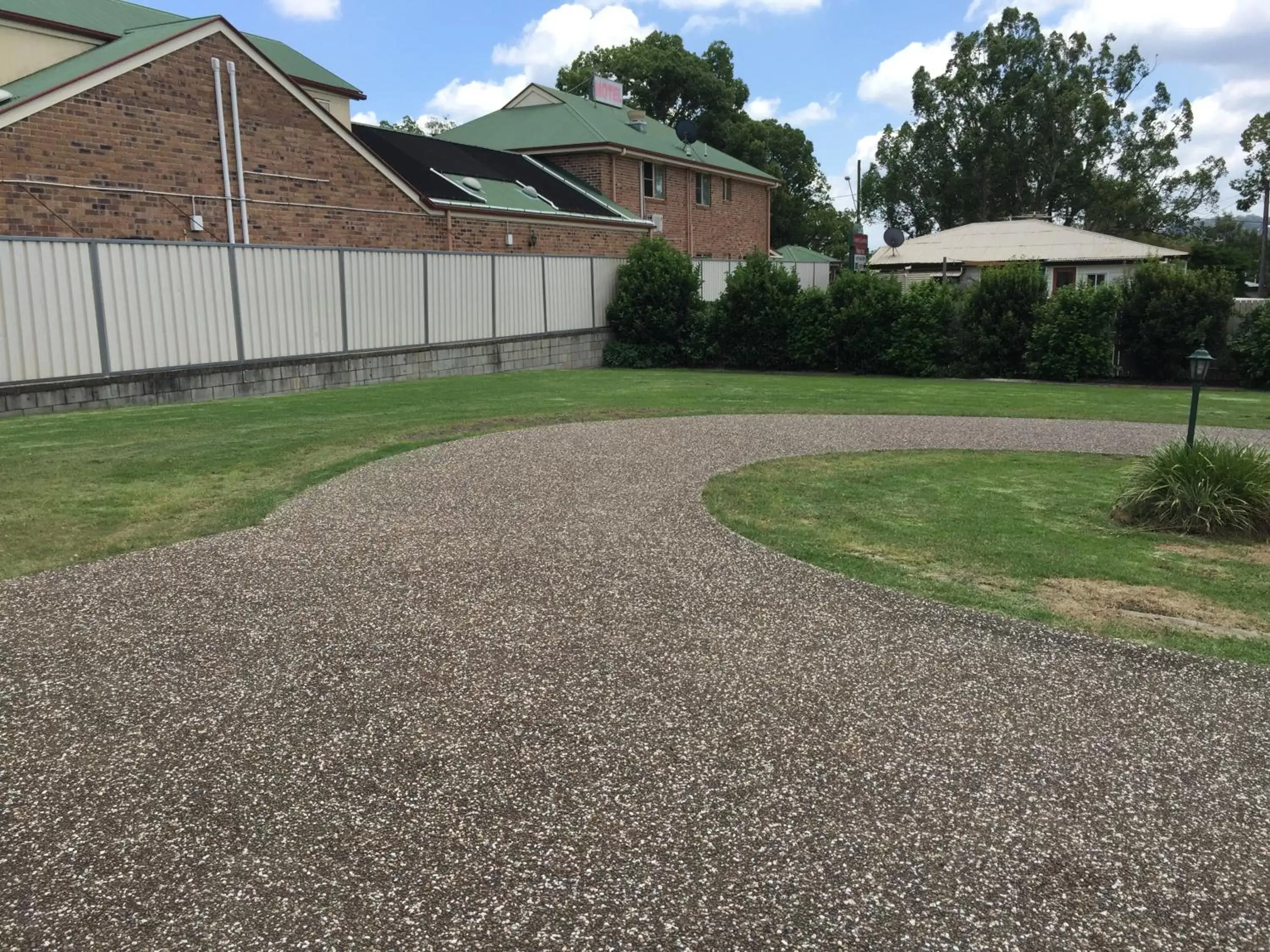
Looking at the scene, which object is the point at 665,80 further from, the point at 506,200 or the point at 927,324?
the point at 927,324

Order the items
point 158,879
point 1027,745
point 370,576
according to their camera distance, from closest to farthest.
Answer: point 158,879, point 1027,745, point 370,576

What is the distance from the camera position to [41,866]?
2.96 metres

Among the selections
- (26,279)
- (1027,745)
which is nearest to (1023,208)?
(26,279)

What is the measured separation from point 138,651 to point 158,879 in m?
1.98

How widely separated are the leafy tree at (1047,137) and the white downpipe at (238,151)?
54202 millimetres

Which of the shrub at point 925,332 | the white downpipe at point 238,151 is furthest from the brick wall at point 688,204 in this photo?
the white downpipe at point 238,151

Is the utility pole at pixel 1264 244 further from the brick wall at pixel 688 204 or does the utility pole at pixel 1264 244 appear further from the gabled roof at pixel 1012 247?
the brick wall at pixel 688 204

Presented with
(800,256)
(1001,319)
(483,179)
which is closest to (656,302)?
(1001,319)

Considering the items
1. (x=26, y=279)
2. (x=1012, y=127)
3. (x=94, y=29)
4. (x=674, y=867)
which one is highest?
(x=1012, y=127)

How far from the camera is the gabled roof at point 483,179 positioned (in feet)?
80.9

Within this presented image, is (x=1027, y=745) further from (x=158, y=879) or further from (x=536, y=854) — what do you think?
(x=158, y=879)

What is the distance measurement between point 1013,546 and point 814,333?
50.3 feet

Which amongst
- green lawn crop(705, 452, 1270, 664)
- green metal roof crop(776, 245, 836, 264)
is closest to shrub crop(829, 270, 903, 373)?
green lawn crop(705, 452, 1270, 664)

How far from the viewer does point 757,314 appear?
71.9 feet
